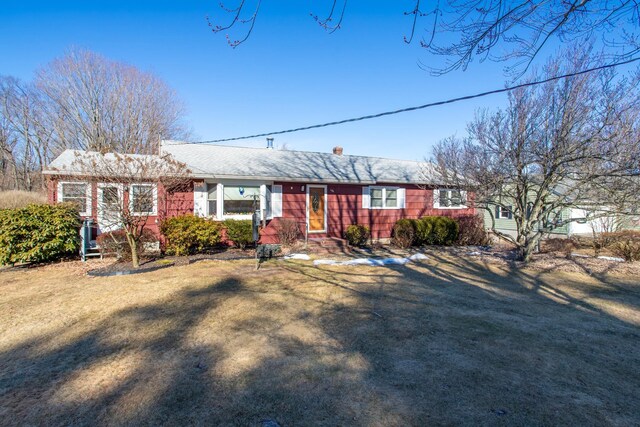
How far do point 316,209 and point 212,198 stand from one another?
402cm

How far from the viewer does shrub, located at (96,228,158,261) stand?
9008 millimetres

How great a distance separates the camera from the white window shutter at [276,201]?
12062 mm

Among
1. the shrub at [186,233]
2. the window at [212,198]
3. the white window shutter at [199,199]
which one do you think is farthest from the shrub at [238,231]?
the white window shutter at [199,199]

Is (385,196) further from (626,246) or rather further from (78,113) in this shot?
(78,113)

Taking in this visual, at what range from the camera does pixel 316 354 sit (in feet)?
12.1

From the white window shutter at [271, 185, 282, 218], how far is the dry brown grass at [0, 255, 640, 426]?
17.9 ft

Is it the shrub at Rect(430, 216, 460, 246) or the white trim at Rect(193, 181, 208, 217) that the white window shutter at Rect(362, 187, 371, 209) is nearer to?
the shrub at Rect(430, 216, 460, 246)

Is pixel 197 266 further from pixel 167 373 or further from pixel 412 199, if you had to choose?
pixel 412 199

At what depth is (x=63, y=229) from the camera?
8.77 meters

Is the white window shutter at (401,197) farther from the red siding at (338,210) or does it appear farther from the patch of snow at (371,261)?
the patch of snow at (371,261)

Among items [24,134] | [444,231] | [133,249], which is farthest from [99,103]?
[444,231]

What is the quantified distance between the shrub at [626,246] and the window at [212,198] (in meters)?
13.1

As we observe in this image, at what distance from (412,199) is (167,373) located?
13.2m

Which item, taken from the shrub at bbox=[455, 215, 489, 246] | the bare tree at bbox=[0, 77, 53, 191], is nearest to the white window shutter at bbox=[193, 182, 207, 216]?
the shrub at bbox=[455, 215, 489, 246]
